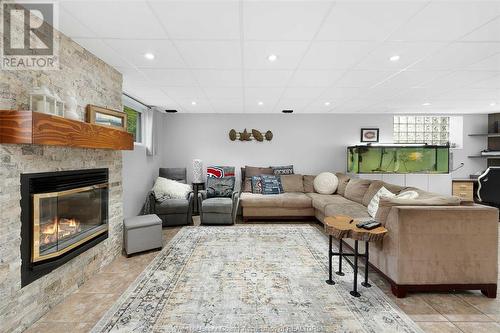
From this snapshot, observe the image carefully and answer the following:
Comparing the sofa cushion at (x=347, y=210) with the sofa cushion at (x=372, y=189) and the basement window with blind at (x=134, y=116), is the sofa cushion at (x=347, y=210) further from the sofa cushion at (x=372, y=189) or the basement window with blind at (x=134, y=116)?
the basement window with blind at (x=134, y=116)

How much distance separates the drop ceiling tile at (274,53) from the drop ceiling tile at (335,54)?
0.35 feet

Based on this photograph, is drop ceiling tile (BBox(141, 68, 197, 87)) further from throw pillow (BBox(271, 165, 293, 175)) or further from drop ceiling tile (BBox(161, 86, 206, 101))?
throw pillow (BBox(271, 165, 293, 175))

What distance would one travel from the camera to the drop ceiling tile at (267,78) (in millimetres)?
2996

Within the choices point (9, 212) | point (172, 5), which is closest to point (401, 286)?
point (172, 5)

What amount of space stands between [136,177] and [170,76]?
210 centimetres

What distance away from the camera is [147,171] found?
491cm

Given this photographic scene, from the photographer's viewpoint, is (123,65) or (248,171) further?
(248,171)

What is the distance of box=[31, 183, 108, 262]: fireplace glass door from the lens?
1.86m

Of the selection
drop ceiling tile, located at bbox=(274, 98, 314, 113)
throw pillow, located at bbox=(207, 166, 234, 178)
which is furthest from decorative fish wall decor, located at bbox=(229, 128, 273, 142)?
throw pillow, located at bbox=(207, 166, 234, 178)

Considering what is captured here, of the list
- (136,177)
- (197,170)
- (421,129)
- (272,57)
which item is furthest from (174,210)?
(421,129)

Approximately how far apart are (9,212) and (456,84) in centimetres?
507

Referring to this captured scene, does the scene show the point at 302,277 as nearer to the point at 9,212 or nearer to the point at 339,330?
the point at 339,330

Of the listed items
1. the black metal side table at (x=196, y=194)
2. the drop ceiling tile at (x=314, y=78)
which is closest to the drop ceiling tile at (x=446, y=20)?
the drop ceiling tile at (x=314, y=78)

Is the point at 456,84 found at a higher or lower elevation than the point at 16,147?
higher
